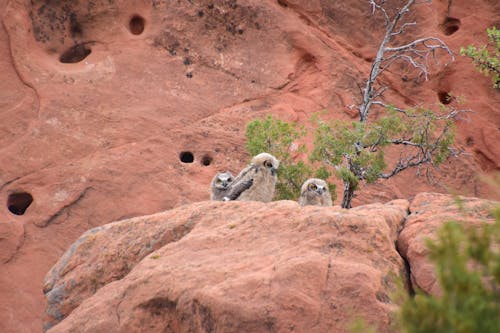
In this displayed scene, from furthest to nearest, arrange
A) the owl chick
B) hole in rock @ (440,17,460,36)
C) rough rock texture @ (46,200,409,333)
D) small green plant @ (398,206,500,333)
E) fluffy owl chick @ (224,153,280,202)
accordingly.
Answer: hole in rock @ (440,17,460,36), the owl chick, fluffy owl chick @ (224,153,280,202), rough rock texture @ (46,200,409,333), small green plant @ (398,206,500,333)

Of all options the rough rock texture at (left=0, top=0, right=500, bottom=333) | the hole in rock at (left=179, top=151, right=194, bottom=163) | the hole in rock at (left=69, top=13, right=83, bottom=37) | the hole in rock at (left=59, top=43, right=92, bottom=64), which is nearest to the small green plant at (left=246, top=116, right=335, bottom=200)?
the rough rock texture at (left=0, top=0, right=500, bottom=333)

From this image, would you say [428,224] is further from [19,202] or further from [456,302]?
[19,202]

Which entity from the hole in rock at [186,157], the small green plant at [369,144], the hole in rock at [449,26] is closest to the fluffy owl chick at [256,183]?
the small green plant at [369,144]

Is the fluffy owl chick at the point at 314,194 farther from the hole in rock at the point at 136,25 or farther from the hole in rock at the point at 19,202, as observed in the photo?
the hole in rock at the point at 136,25

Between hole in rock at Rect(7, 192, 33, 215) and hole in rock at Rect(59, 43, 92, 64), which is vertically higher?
hole in rock at Rect(59, 43, 92, 64)

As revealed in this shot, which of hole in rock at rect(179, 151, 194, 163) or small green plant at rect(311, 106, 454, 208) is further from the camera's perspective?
hole in rock at rect(179, 151, 194, 163)

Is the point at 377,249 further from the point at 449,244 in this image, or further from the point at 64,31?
the point at 64,31

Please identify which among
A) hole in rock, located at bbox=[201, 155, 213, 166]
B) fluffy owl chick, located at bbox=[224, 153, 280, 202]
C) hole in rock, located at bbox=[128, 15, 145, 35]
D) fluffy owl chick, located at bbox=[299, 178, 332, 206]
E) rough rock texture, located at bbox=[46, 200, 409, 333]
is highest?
hole in rock, located at bbox=[128, 15, 145, 35]

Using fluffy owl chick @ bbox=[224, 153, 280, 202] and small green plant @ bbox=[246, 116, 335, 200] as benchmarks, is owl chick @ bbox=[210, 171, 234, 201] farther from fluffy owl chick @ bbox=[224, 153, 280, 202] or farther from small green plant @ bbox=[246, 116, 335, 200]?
fluffy owl chick @ bbox=[224, 153, 280, 202]

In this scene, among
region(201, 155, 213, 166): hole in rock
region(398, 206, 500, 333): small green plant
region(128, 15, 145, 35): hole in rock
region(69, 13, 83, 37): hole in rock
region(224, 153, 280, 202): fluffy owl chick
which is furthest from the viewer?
region(128, 15, 145, 35): hole in rock

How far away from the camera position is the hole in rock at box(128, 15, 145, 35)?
670 inches

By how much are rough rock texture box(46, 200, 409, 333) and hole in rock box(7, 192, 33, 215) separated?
6270 mm

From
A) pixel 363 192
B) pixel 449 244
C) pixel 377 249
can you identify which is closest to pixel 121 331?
pixel 377 249

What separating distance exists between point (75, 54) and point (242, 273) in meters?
10.6
